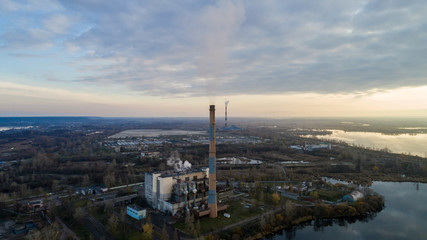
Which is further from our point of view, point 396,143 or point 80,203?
point 396,143

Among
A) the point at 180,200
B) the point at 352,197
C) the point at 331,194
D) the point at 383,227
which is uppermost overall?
the point at 180,200

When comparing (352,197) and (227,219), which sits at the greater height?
(352,197)

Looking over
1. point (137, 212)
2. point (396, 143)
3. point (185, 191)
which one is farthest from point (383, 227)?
point (396, 143)

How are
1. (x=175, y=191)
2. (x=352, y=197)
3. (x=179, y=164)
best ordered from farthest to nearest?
(x=179, y=164) → (x=352, y=197) → (x=175, y=191)

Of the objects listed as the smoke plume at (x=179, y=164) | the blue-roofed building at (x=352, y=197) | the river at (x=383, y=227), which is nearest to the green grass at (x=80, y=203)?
the smoke plume at (x=179, y=164)

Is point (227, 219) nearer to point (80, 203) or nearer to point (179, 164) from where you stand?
point (80, 203)

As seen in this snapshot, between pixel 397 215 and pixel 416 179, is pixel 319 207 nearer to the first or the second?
pixel 397 215
